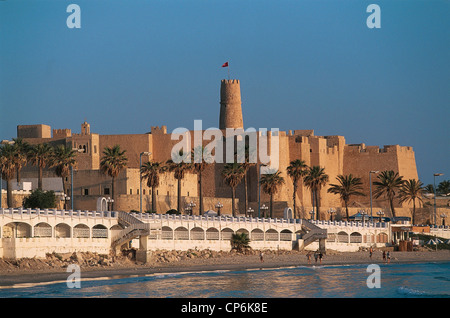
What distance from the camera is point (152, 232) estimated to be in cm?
6081

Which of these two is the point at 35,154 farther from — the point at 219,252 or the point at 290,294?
the point at 290,294

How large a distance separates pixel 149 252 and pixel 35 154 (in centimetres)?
1930

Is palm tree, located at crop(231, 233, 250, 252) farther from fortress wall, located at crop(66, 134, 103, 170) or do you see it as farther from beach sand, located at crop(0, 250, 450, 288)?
fortress wall, located at crop(66, 134, 103, 170)

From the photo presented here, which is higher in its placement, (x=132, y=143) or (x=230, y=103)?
(x=230, y=103)

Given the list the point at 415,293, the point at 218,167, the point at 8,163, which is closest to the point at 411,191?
the point at 218,167

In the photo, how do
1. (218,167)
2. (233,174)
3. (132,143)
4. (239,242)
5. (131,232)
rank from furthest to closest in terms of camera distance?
(132,143)
(218,167)
(233,174)
(239,242)
(131,232)

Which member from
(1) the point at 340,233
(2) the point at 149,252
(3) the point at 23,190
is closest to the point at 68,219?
(2) the point at 149,252

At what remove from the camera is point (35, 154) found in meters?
74.1

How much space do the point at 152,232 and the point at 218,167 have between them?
39.2 meters

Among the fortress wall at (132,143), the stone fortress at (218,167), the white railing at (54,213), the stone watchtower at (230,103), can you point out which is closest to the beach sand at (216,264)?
the white railing at (54,213)

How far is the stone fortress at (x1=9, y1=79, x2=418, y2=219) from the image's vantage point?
84.0 metres

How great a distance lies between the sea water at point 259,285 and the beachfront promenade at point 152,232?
5.49 metres

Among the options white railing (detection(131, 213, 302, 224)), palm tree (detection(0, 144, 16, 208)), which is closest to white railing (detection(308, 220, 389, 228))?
white railing (detection(131, 213, 302, 224))

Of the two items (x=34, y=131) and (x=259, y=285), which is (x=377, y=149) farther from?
(x=259, y=285)
